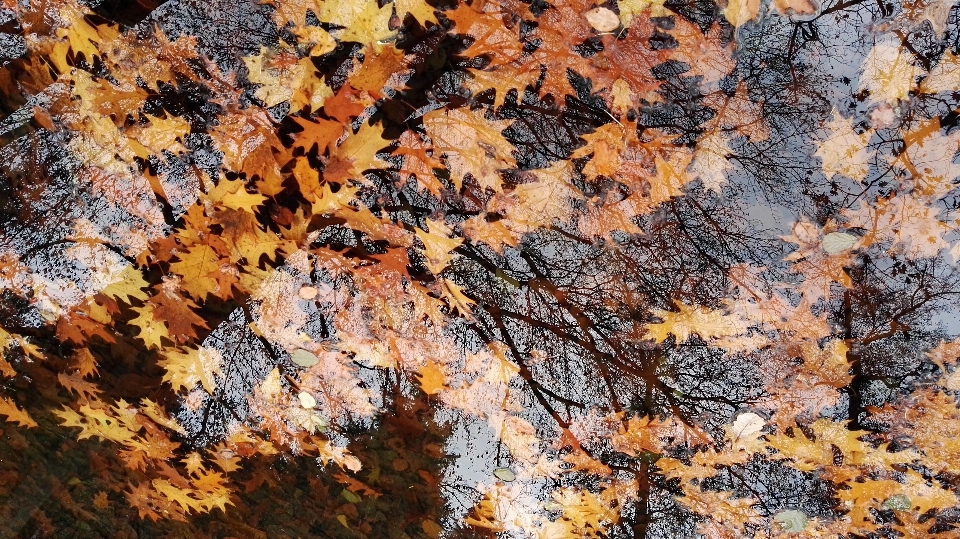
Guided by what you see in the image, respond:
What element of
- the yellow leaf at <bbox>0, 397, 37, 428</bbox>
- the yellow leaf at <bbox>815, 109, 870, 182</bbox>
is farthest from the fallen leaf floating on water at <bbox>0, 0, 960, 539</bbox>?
the yellow leaf at <bbox>0, 397, 37, 428</bbox>

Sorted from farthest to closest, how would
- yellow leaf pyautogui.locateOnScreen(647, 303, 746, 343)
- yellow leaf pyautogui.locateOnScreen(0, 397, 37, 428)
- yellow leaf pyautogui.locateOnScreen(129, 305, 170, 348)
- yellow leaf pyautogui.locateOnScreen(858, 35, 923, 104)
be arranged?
yellow leaf pyautogui.locateOnScreen(0, 397, 37, 428), yellow leaf pyautogui.locateOnScreen(129, 305, 170, 348), yellow leaf pyautogui.locateOnScreen(647, 303, 746, 343), yellow leaf pyautogui.locateOnScreen(858, 35, 923, 104)

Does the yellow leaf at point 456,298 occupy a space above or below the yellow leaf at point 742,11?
below

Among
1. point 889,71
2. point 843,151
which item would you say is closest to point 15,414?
point 843,151

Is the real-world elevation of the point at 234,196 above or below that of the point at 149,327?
above

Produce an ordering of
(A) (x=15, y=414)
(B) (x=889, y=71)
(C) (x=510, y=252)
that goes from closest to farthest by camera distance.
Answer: (B) (x=889, y=71) < (C) (x=510, y=252) < (A) (x=15, y=414)

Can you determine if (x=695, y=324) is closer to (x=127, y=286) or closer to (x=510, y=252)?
(x=510, y=252)

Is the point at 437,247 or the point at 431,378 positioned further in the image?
the point at 431,378

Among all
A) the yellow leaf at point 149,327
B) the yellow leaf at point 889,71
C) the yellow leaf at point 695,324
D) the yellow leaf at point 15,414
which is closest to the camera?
the yellow leaf at point 889,71

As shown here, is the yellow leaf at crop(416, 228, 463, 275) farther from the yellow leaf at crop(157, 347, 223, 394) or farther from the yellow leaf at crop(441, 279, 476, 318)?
the yellow leaf at crop(157, 347, 223, 394)

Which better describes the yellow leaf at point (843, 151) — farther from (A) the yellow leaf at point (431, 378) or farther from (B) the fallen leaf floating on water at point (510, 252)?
(A) the yellow leaf at point (431, 378)

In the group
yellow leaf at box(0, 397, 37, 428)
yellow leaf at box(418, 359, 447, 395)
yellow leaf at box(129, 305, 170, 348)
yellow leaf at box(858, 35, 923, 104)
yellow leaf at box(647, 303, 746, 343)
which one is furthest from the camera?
yellow leaf at box(0, 397, 37, 428)

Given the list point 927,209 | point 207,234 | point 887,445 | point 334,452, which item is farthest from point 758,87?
point 334,452

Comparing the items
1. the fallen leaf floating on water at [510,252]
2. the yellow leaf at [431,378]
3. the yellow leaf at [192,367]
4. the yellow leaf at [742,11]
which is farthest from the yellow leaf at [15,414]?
the yellow leaf at [742,11]
